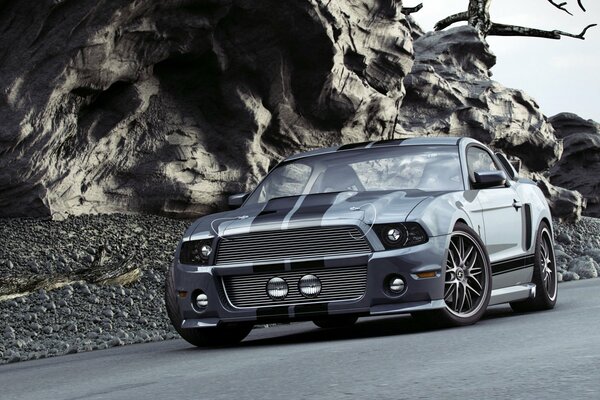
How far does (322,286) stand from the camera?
8062 mm

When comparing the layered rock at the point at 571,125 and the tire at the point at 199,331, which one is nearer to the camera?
the tire at the point at 199,331

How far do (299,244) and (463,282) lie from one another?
1315mm

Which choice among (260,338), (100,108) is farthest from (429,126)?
(260,338)

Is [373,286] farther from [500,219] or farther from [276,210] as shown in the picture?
[500,219]

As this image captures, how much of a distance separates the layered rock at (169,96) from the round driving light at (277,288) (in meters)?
8.32

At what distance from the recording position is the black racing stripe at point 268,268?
8.09 metres

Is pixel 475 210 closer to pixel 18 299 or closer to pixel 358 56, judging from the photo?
pixel 18 299

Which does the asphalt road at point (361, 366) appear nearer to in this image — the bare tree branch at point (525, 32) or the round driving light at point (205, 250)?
the round driving light at point (205, 250)

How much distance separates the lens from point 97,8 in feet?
50.6

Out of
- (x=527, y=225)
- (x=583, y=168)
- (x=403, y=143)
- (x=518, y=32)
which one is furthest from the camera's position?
(x=518, y=32)

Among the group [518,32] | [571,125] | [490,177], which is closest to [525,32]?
[518,32]

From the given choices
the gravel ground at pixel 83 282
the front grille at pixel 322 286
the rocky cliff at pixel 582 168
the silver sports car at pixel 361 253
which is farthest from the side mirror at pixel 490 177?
the rocky cliff at pixel 582 168

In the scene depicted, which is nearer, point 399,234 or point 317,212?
point 399,234

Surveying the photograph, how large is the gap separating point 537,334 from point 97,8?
31.8 feet
